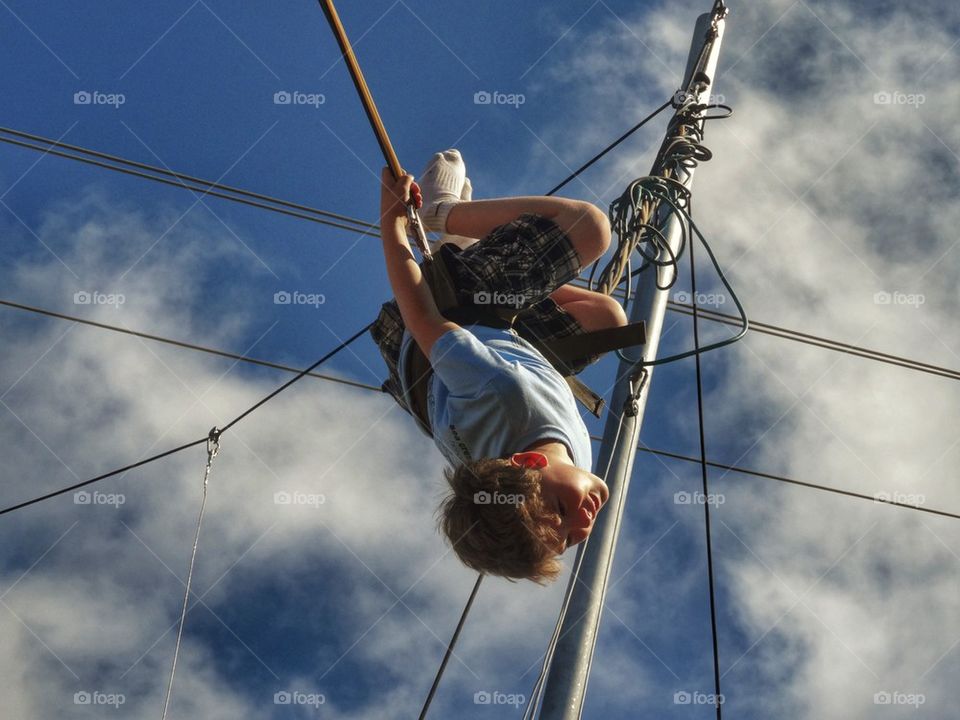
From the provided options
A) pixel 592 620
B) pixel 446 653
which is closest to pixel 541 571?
pixel 592 620

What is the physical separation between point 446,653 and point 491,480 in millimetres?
1711

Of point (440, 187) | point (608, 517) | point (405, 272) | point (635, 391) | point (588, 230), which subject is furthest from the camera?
point (635, 391)

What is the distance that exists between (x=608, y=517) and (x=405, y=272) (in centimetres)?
104

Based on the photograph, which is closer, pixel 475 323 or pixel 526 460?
pixel 526 460

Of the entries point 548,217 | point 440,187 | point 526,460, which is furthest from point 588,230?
point 526,460

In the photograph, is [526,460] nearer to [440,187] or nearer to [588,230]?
[588,230]

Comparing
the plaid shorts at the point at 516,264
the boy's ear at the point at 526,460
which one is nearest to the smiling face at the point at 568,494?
the boy's ear at the point at 526,460

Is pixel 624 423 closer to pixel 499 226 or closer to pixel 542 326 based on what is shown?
pixel 542 326

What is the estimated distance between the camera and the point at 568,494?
2.15m

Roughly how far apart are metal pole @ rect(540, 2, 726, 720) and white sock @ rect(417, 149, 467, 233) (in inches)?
36.0

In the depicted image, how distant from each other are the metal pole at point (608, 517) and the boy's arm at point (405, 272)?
0.91 m

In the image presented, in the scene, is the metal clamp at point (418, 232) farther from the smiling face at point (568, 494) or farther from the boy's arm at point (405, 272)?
the smiling face at point (568, 494)

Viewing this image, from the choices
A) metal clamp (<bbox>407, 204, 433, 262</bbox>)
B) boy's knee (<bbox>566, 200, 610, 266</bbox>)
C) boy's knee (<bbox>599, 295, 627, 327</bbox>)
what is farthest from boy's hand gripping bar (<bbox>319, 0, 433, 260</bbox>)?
boy's knee (<bbox>599, 295, 627, 327</bbox>)

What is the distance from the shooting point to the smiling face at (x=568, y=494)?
2129 millimetres
